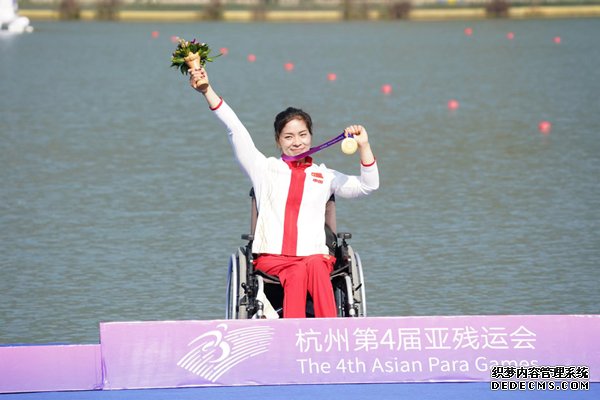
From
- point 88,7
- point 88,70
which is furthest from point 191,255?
point 88,7

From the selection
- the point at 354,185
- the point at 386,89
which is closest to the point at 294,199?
the point at 354,185

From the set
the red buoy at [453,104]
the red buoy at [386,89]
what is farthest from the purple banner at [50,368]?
the red buoy at [386,89]

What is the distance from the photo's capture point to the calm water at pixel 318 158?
846cm

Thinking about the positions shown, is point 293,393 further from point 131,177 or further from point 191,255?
point 131,177

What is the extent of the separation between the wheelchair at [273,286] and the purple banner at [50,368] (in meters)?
0.67

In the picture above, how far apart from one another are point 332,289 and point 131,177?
6.91 meters

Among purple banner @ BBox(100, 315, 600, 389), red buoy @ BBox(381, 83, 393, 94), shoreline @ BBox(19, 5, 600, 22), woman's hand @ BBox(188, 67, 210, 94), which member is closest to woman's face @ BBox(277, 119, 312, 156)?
woman's hand @ BBox(188, 67, 210, 94)

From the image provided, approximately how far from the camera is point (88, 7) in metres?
41.4

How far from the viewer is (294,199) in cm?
632

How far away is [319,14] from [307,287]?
34509mm

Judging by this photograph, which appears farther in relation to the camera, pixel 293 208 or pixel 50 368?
pixel 293 208

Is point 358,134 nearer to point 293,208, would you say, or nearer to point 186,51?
Answer: point 293,208

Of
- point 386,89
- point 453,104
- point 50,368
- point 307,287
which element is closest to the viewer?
point 50,368

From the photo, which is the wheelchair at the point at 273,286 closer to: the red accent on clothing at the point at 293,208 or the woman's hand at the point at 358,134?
the red accent on clothing at the point at 293,208
